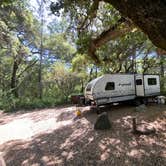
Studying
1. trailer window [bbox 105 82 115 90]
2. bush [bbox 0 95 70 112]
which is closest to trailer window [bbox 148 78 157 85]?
trailer window [bbox 105 82 115 90]

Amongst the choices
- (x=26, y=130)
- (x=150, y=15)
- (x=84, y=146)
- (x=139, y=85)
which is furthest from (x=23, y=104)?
(x=150, y=15)

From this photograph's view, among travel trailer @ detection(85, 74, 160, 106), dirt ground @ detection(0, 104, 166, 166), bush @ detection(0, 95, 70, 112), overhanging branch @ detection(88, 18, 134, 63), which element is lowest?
dirt ground @ detection(0, 104, 166, 166)

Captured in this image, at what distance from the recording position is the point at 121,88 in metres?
14.9

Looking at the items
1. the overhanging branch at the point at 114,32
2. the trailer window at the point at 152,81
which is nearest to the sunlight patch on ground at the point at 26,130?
the overhanging branch at the point at 114,32

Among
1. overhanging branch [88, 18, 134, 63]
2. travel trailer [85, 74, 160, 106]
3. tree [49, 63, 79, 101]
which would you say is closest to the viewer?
overhanging branch [88, 18, 134, 63]

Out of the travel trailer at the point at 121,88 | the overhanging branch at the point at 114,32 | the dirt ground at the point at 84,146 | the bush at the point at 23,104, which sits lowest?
the dirt ground at the point at 84,146

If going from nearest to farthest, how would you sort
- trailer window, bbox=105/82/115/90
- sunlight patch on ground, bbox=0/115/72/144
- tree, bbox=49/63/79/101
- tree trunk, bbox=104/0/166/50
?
tree trunk, bbox=104/0/166/50 < sunlight patch on ground, bbox=0/115/72/144 < trailer window, bbox=105/82/115/90 < tree, bbox=49/63/79/101

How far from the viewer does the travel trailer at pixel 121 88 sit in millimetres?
13961

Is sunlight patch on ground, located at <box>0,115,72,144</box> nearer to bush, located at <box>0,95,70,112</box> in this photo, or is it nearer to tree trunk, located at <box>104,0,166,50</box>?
bush, located at <box>0,95,70,112</box>

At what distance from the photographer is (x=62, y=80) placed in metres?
24.5

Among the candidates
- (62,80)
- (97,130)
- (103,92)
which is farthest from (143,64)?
(97,130)

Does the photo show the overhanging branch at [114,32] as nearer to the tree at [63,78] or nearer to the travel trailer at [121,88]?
the travel trailer at [121,88]

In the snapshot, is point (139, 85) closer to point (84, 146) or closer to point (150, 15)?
point (84, 146)

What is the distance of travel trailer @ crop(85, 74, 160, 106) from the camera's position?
14.0m
